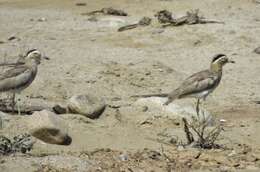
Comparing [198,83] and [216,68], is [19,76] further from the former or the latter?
[216,68]

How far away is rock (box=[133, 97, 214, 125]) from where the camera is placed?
1156 cm

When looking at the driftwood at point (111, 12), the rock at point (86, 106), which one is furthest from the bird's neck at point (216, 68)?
the driftwood at point (111, 12)

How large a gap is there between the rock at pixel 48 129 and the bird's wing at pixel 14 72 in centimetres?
154

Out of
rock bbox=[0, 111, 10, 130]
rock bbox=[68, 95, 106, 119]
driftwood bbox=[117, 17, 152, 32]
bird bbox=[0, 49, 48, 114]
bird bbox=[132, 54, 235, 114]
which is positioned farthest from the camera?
driftwood bbox=[117, 17, 152, 32]

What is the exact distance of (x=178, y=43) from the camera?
17406 millimetres

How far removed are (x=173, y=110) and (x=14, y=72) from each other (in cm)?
227

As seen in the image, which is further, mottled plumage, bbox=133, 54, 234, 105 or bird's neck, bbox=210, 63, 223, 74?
bird's neck, bbox=210, 63, 223, 74

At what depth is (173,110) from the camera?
11.6 m

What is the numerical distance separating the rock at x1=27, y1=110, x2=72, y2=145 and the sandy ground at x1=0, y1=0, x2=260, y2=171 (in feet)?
0.38

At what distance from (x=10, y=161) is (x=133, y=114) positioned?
297 cm

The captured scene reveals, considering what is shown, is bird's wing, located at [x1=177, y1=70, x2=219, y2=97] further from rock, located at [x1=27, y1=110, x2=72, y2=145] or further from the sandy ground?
rock, located at [x1=27, y1=110, x2=72, y2=145]

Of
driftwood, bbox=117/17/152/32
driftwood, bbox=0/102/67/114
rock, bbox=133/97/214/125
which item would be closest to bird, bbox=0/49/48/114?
driftwood, bbox=0/102/67/114

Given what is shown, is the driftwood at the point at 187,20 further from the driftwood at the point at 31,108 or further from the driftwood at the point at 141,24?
the driftwood at the point at 31,108

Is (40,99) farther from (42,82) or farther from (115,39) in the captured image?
(115,39)
